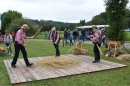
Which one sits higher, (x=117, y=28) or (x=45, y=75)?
(x=117, y=28)

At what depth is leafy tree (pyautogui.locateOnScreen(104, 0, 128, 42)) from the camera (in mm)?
12145

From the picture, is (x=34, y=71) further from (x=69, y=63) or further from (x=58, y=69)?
(x=69, y=63)

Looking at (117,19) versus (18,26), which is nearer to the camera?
(117,19)

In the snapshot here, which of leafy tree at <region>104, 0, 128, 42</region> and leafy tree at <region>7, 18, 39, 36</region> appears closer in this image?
leafy tree at <region>104, 0, 128, 42</region>

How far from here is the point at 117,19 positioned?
12.2 meters

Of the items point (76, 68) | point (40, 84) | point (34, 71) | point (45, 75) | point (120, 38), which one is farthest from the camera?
point (120, 38)

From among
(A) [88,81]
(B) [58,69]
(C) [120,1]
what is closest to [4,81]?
(B) [58,69]

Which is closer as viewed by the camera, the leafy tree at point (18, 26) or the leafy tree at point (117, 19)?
the leafy tree at point (117, 19)

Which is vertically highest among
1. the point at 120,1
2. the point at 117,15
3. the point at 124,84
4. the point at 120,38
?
the point at 120,1

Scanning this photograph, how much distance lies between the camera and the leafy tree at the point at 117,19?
12.1 meters

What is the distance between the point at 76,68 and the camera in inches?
267

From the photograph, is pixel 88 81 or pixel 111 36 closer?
pixel 88 81

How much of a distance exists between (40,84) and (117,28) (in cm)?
872

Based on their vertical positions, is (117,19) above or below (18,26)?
above
